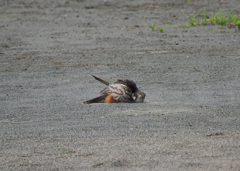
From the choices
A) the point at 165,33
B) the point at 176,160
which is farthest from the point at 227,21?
the point at 176,160

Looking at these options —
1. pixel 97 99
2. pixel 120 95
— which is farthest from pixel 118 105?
pixel 97 99

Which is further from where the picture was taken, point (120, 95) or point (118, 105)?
point (120, 95)

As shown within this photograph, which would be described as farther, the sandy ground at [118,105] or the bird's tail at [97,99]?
the bird's tail at [97,99]

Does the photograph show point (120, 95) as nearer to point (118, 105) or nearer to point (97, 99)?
point (118, 105)

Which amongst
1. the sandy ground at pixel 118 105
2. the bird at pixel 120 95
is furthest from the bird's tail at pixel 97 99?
the sandy ground at pixel 118 105

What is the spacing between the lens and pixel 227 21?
11.8 m

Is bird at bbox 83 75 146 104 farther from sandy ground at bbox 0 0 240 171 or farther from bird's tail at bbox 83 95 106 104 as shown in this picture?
sandy ground at bbox 0 0 240 171

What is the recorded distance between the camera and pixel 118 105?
17.0 ft

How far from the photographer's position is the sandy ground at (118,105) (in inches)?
140

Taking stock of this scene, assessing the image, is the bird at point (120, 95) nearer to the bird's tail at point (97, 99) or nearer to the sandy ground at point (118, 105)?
the bird's tail at point (97, 99)

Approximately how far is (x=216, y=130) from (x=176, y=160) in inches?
36.0

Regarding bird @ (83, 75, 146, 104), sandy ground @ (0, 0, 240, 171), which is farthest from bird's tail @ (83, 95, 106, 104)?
sandy ground @ (0, 0, 240, 171)

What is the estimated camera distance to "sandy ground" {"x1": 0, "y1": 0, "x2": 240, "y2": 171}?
3562mm

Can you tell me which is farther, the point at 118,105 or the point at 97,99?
the point at 97,99
